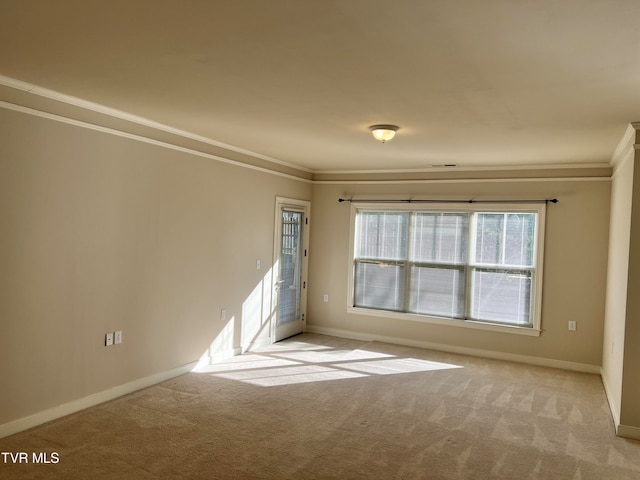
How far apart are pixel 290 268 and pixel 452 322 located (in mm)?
2389

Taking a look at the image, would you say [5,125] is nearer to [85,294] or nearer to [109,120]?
[109,120]

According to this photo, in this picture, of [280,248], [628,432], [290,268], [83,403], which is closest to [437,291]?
[290,268]

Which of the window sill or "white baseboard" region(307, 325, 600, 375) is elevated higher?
the window sill

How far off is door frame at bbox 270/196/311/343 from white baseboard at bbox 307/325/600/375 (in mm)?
514

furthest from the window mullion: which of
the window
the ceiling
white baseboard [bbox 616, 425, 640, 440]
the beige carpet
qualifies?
white baseboard [bbox 616, 425, 640, 440]

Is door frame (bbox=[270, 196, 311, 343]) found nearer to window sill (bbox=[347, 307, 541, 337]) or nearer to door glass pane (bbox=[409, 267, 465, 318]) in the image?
window sill (bbox=[347, 307, 541, 337])

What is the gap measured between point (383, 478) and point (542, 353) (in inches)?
143

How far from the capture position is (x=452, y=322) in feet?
20.7

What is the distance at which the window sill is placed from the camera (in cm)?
590

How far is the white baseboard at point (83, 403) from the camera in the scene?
3420 mm

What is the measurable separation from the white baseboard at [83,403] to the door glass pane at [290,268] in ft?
6.61

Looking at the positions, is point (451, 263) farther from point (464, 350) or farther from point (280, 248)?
point (280, 248)

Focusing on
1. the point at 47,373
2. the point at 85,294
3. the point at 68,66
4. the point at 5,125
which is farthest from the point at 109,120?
the point at 47,373

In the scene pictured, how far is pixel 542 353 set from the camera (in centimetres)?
584
